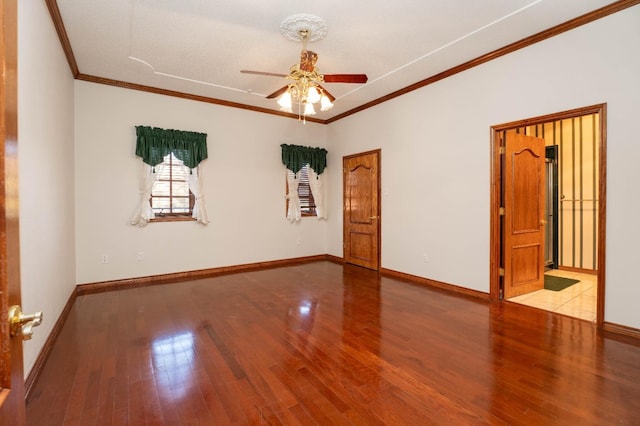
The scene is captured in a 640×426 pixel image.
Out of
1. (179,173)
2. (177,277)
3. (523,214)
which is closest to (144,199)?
(179,173)

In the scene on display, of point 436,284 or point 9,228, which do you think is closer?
point 9,228

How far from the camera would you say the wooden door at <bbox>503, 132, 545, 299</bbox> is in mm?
3824

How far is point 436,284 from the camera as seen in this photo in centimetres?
446

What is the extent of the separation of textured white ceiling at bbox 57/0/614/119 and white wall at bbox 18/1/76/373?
0.57 metres

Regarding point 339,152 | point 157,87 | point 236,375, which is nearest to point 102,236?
point 157,87

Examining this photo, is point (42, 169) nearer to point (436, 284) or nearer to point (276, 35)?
point (276, 35)

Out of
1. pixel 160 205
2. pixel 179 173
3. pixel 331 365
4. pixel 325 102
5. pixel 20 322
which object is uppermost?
pixel 325 102

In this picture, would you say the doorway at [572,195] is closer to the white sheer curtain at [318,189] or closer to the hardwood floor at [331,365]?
the hardwood floor at [331,365]

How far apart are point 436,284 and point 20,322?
4474mm

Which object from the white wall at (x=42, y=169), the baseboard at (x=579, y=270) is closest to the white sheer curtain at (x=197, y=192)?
the white wall at (x=42, y=169)

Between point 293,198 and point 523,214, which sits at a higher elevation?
point 293,198

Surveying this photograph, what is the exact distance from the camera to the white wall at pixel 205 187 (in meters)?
4.41

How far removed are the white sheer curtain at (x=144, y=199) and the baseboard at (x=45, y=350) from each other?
4.29ft

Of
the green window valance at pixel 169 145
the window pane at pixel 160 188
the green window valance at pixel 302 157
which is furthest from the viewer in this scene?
the green window valance at pixel 302 157
